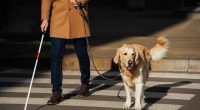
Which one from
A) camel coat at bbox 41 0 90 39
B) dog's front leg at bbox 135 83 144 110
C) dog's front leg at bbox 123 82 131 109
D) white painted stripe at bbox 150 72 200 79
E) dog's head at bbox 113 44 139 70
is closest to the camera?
dog's head at bbox 113 44 139 70

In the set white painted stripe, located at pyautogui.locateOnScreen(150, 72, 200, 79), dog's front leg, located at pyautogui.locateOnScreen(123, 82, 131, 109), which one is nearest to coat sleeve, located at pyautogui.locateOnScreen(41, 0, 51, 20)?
dog's front leg, located at pyautogui.locateOnScreen(123, 82, 131, 109)

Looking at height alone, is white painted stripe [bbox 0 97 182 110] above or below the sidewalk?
above

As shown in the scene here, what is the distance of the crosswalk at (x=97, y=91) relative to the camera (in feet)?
27.5

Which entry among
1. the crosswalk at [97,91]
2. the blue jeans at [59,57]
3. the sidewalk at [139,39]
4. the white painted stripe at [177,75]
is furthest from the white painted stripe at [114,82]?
the blue jeans at [59,57]

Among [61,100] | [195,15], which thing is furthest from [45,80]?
[195,15]

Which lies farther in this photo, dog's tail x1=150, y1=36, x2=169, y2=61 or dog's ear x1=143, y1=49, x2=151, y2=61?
dog's tail x1=150, y1=36, x2=169, y2=61

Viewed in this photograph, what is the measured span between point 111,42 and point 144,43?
3.07ft

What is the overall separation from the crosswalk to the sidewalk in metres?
0.27

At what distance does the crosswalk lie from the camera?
838 cm

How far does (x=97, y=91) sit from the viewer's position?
9.34m

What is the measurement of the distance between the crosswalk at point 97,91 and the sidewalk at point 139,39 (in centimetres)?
27

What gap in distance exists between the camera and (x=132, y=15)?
23.9m

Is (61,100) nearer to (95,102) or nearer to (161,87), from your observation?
(95,102)

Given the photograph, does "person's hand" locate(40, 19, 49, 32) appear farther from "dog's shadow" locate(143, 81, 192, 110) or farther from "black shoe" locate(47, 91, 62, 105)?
"dog's shadow" locate(143, 81, 192, 110)
